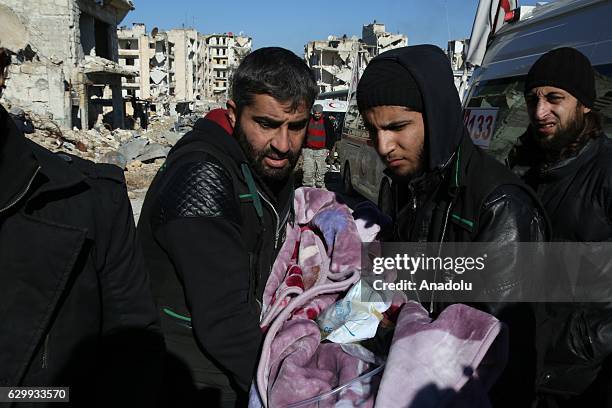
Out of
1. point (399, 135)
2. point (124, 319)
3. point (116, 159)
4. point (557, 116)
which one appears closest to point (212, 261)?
point (124, 319)

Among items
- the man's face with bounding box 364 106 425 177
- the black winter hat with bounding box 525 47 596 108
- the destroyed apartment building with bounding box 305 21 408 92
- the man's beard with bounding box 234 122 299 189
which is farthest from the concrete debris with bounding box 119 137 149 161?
the destroyed apartment building with bounding box 305 21 408 92

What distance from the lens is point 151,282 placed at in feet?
5.97

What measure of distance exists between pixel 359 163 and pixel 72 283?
31.6 feet

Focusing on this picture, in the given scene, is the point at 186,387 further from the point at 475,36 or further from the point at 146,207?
the point at 475,36

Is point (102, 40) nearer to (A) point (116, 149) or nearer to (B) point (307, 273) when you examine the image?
(A) point (116, 149)

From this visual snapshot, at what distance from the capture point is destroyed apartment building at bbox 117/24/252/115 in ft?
252

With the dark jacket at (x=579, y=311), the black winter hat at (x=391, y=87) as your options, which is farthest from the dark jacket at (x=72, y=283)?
the dark jacket at (x=579, y=311)

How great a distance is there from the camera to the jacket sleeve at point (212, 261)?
1.64 metres

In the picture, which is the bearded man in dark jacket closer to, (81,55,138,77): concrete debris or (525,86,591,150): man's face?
(525,86,591,150): man's face

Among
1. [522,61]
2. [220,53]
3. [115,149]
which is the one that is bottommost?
[115,149]

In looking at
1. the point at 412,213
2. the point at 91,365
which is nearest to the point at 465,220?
the point at 412,213

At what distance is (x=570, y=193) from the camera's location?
91.6 inches

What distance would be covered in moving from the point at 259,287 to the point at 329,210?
1.93 ft

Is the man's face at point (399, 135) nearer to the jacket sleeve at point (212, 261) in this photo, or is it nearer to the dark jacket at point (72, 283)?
the jacket sleeve at point (212, 261)
